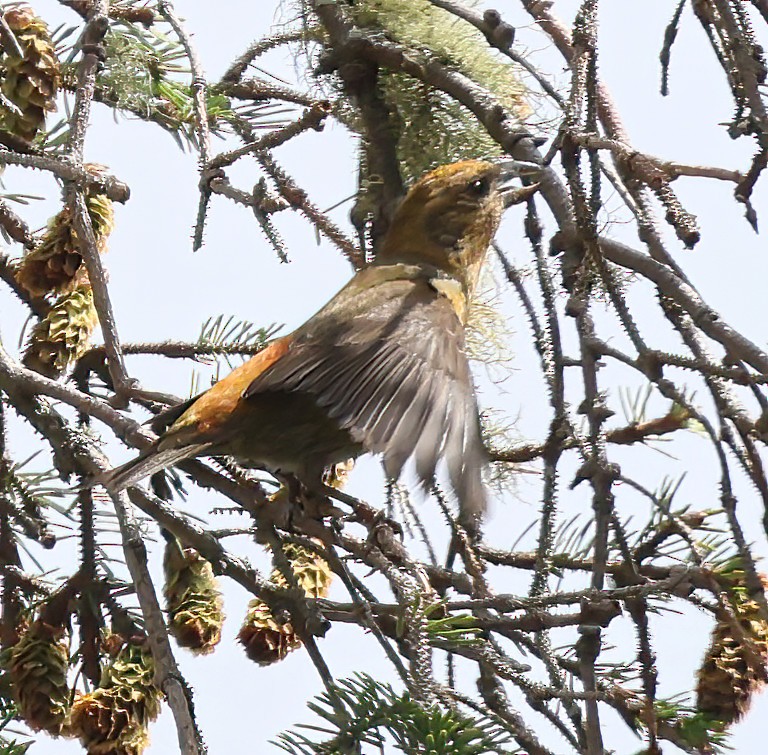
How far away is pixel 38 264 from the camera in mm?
2709

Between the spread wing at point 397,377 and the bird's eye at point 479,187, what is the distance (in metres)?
0.39

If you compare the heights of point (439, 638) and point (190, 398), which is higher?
point (190, 398)

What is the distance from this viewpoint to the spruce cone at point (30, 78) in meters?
2.70

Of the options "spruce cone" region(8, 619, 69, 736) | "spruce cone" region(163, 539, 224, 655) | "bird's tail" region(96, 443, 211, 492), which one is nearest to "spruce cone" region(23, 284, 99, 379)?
"bird's tail" region(96, 443, 211, 492)

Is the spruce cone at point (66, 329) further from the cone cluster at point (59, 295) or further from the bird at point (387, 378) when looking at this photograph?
the bird at point (387, 378)

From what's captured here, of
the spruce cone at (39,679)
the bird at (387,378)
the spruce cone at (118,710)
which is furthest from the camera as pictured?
the spruce cone at (39,679)

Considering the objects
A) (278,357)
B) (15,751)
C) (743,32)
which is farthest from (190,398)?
(743,32)

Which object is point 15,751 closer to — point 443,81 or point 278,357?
point 278,357

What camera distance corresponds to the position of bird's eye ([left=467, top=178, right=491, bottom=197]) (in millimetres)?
3270

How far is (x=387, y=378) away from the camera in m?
2.36

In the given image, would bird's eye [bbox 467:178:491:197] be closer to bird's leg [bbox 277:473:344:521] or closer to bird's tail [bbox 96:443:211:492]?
bird's leg [bbox 277:473:344:521]

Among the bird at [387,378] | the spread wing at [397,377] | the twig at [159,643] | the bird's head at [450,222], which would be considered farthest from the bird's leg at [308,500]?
the bird's head at [450,222]

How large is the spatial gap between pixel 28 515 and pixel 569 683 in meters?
1.45

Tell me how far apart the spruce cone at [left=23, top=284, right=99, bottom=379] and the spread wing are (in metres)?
0.45
